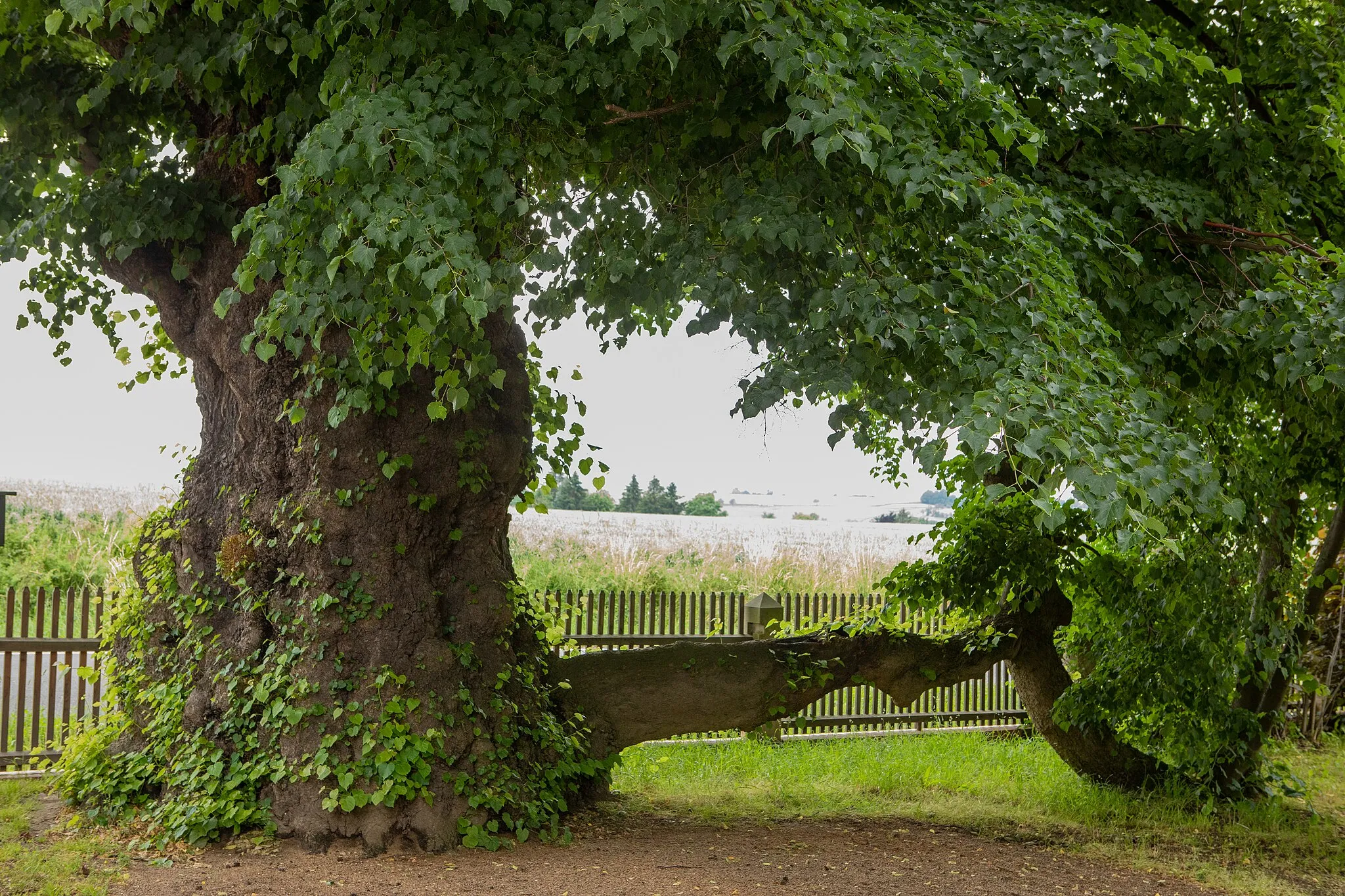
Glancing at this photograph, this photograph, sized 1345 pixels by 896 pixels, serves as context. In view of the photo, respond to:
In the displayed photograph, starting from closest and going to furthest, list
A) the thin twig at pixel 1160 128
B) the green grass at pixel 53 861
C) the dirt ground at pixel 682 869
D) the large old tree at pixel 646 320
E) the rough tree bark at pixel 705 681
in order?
1. the large old tree at pixel 646 320
2. the green grass at pixel 53 861
3. the dirt ground at pixel 682 869
4. the thin twig at pixel 1160 128
5. the rough tree bark at pixel 705 681

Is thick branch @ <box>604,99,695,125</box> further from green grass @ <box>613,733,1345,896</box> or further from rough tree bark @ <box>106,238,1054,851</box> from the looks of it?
green grass @ <box>613,733,1345,896</box>

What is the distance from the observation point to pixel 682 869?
576 cm

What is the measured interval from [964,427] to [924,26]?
8.01 feet

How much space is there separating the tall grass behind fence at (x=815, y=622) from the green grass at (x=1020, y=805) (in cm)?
75

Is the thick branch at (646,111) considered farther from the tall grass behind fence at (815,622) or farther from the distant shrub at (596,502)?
the distant shrub at (596,502)

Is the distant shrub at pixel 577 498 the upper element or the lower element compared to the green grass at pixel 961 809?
upper

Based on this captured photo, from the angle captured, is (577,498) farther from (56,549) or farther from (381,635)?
(381,635)

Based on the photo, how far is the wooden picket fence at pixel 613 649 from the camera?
827cm

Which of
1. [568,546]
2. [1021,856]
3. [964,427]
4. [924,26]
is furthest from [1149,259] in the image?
[568,546]

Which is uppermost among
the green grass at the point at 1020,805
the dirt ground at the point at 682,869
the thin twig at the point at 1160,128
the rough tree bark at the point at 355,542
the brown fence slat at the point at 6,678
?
the thin twig at the point at 1160,128

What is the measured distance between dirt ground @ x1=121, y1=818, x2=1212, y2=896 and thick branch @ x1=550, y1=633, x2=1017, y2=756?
0.63m

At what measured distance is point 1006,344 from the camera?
4.34m

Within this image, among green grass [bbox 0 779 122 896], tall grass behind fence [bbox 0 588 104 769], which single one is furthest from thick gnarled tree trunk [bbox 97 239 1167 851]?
tall grass behind fence [bbox 0 588 104 769]

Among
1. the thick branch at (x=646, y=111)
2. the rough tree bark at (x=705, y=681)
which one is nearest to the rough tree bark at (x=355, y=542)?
the rough tree bark at (x=705, y=681)
